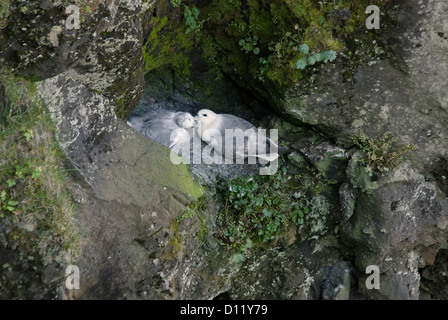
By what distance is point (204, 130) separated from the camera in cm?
460

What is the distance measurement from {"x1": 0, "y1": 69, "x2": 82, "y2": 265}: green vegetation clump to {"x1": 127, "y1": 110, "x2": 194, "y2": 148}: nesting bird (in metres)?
1.41

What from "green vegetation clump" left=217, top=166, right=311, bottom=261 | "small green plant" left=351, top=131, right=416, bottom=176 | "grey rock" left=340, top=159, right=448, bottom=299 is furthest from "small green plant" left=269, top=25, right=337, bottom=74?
"grey rock" left=340, top=159, right=448, bottom=299

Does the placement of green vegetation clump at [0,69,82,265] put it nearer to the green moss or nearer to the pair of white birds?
the pair of white birds

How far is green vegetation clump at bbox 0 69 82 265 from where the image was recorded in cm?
299

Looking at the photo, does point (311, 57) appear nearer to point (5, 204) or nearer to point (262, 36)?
point (262, 36)

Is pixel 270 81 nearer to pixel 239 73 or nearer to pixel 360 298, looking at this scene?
pixel 239 73

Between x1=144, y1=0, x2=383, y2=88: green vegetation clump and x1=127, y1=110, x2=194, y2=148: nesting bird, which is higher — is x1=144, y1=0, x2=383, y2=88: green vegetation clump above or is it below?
above

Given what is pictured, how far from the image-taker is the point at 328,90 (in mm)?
4113

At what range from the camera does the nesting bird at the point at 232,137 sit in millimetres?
4406

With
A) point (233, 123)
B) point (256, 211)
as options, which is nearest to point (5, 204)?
point (256, 211)

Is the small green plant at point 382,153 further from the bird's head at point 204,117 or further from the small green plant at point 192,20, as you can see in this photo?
the small green plant at point 192,20

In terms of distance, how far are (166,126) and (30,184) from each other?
175 centimetres

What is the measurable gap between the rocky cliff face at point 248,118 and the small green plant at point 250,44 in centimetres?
7

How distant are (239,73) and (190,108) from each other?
774mm
